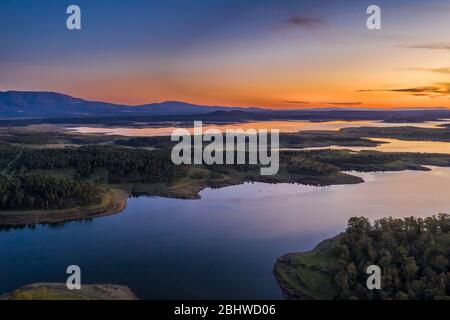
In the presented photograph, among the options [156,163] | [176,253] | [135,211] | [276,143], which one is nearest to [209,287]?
[176,253]

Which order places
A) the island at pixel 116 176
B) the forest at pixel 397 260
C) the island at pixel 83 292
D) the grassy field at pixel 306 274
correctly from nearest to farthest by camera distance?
the forest at pixel 397 260, the island at pixel 83 292, the grassy field at pixel 306 274, the island at pixel 116 176

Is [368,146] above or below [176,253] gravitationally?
above

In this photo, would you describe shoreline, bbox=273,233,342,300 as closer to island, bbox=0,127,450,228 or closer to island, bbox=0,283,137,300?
island, bbox=0,283,137,300

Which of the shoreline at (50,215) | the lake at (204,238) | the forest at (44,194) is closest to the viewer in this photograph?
the lake at (204,238)

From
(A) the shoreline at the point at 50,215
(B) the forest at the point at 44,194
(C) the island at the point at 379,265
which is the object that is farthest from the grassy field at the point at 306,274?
(B) the forest at the point at 44,194

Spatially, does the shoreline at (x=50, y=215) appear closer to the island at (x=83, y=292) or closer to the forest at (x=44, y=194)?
the forest at (x=44, y=194)

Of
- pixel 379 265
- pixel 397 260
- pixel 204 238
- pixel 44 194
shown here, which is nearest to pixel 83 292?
pixel 204 238

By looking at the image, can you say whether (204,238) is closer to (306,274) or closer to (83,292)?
(306,274)

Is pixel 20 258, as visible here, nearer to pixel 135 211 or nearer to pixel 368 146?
pixel 135 211

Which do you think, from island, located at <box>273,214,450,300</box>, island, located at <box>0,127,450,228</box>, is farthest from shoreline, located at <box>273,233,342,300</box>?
island, located at <box>0,127,450,228</box>
